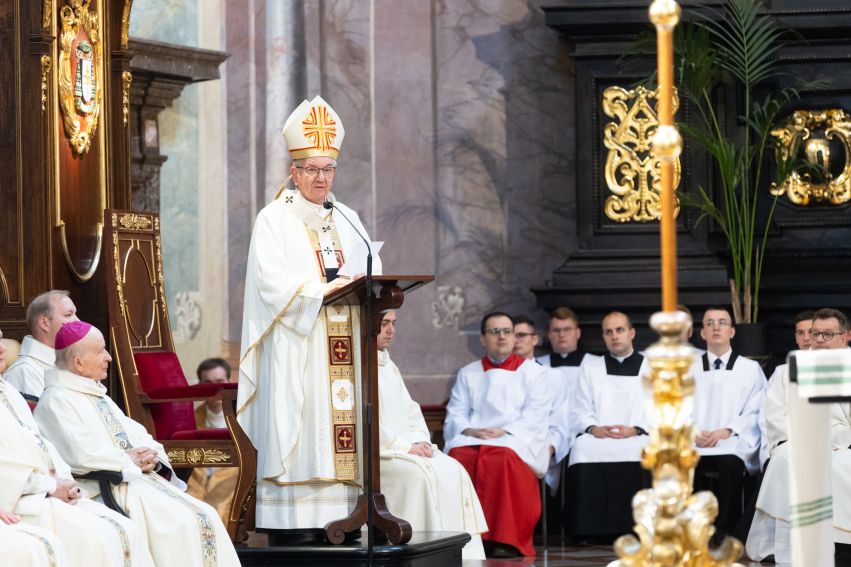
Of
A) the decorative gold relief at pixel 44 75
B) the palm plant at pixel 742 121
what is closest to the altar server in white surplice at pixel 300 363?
the decorative gold relief at pixel 44 75

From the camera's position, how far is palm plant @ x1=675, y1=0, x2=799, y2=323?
9.98 metres

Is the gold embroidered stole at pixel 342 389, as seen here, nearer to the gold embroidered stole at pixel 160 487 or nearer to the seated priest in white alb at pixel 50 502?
the gold embroidered stole at pixel 160 487

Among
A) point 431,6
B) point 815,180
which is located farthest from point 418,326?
point 815,180

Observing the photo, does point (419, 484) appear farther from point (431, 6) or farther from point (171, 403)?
point (431, 6)

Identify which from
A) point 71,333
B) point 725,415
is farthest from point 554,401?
point 71,333

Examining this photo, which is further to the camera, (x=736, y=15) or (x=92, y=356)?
(x=736, y=15)

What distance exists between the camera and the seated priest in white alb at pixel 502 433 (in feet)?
30.7

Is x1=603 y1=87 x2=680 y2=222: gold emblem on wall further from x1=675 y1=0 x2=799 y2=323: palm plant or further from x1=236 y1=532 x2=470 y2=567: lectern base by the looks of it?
x1=236 y1=532 x2=470 y2=567: lectern base

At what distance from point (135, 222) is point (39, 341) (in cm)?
112

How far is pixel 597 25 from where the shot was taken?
10.5 metres

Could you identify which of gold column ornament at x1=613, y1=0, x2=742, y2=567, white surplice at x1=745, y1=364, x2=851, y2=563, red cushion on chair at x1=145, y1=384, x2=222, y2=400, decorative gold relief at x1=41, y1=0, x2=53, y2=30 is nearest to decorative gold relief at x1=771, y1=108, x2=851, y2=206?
white surplice at x1=745, y1=364, x2=851, y2=563

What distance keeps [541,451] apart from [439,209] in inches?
78.9

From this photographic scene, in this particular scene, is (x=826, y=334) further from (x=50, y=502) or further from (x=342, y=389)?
(x=50, y=502)

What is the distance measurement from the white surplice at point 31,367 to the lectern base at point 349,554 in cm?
113
